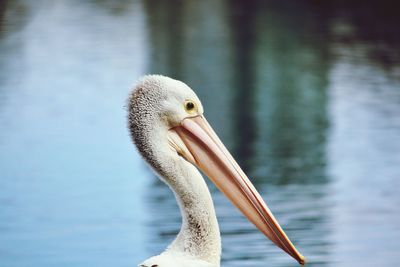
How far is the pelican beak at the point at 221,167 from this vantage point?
471 cm

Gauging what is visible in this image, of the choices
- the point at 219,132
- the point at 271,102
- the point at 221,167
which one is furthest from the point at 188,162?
the point at 271,102

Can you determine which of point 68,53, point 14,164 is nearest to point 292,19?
point 68,53

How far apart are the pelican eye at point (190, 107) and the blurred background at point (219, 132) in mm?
5113

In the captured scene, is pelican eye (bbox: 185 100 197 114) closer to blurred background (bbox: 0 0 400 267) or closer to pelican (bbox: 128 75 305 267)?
pelican (bbox: 128 75 305 267)

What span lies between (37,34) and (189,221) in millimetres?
28133

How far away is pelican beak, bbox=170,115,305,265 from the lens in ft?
15.5

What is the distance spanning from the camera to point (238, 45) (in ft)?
98.6

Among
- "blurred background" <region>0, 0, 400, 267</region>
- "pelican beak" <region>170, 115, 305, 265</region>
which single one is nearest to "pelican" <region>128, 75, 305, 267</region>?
"pelican beak" <region>170, 115, 305, 265</region>

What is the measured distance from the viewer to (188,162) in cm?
474

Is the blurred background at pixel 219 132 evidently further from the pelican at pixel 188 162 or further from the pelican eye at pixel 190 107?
the pelican eye at pixel 190 107

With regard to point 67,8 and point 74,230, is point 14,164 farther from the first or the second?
point 67,8

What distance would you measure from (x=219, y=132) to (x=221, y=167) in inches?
485

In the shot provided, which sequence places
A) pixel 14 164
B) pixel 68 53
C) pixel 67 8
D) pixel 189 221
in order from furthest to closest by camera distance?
pixel 67 8, pixel 68 53, pixel 14 164, pixel 189 221

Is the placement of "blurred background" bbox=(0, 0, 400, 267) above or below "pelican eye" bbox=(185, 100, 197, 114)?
below
